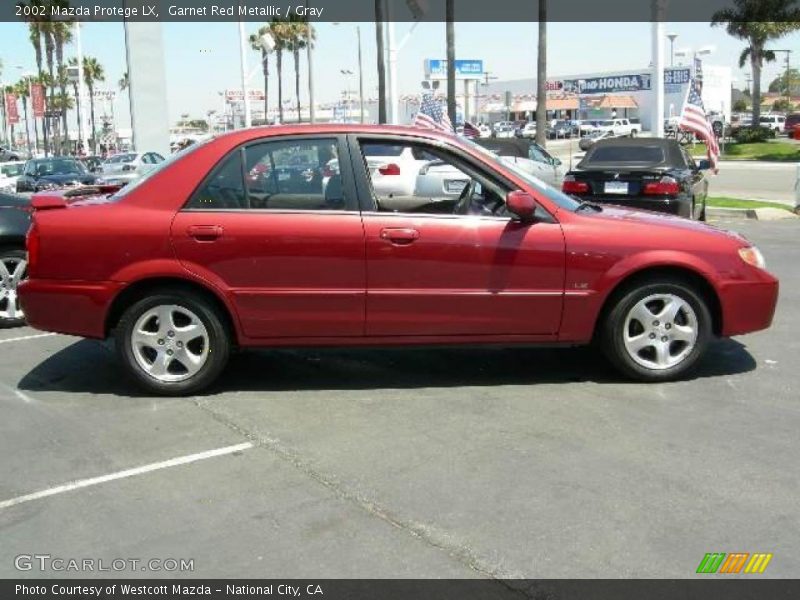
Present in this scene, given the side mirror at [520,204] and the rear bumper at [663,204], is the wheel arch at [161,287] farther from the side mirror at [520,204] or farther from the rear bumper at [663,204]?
the rear bumper at [663,204]

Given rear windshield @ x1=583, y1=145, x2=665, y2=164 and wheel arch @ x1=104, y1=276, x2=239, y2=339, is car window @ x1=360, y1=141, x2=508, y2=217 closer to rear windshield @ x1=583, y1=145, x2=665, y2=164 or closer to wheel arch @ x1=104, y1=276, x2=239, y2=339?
wheel arch @ x1=104, y1=276, x2=239, y2=339

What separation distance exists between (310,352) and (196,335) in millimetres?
1315

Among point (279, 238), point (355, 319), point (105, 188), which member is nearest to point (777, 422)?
point (355, 319)

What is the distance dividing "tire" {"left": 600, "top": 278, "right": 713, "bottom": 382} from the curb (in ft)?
36.9

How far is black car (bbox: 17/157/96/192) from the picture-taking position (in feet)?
84.2

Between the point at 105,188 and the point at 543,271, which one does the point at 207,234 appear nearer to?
the point at 105,188

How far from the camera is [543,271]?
17.7 feet

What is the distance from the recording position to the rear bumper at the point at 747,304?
220 inches

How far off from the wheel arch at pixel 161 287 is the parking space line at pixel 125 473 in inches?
42.2

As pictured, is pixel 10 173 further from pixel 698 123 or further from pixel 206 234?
pixel 206 234

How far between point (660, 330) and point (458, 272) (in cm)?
140

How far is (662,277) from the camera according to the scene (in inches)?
218

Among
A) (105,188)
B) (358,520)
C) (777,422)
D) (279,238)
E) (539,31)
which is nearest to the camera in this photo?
(358,520)

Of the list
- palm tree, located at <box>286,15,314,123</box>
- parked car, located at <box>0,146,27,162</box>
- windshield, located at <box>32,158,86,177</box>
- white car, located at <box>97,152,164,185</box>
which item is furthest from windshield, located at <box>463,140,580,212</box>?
palm tree, located at <box>286,15,314,123</box>
